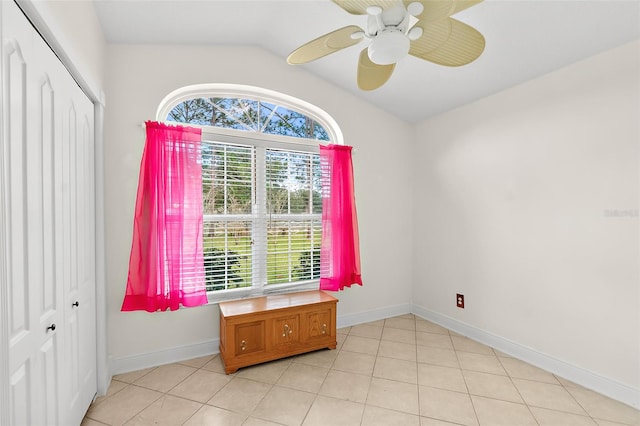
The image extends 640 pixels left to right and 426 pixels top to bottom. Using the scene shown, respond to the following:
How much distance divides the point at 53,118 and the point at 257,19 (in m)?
1.62

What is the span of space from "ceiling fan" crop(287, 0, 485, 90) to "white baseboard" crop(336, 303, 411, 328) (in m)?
2.62

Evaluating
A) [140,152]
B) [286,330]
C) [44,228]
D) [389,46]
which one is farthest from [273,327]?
[389,46]

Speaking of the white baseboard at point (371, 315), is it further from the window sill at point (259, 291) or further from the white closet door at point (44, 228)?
the white closet door at point (44, 228)

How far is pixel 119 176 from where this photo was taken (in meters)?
2.23

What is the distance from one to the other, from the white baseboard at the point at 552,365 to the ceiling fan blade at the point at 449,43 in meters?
2.37

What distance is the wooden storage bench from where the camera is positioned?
2297 mm

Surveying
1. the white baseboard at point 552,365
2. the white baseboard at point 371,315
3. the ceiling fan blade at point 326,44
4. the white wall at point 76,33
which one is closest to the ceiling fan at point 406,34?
the ceiling fan blade at point 326,44

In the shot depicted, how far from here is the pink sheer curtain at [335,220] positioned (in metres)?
2.97

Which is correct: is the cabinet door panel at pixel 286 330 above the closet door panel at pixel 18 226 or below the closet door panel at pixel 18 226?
below

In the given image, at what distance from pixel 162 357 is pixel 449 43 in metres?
2.95

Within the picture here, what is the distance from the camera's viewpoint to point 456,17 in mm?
1978

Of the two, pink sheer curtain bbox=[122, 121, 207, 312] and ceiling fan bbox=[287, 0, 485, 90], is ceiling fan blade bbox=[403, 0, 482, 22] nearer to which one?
ceiling fan bbox=[287, 0, 485, 90]

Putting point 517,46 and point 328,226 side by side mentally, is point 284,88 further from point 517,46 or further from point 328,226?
point 517,46

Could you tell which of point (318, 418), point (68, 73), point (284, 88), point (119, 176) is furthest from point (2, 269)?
point (284, 88)
